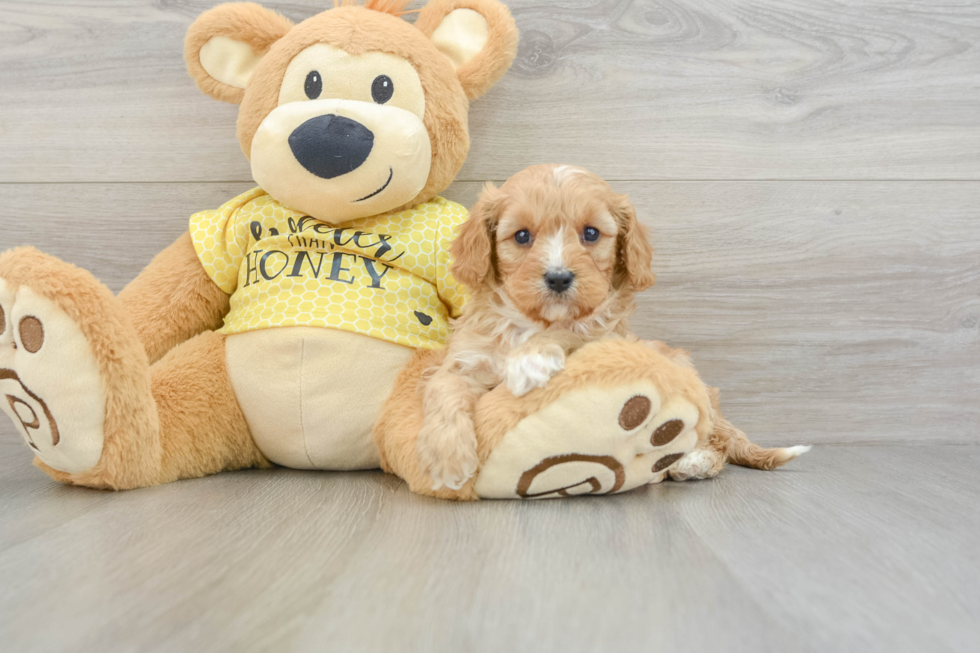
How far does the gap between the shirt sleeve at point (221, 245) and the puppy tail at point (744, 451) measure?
977 millimetres

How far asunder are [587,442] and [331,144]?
2.18 ft

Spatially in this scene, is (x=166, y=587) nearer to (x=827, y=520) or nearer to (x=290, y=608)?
(x=290, y=608)

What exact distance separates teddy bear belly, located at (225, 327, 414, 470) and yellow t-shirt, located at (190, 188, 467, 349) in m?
0.03

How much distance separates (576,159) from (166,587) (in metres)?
1.21

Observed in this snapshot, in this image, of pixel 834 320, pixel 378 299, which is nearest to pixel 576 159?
pixel 378 299

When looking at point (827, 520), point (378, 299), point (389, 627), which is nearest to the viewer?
point (389, 627)

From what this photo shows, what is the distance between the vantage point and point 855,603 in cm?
73

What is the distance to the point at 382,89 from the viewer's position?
1.28 m

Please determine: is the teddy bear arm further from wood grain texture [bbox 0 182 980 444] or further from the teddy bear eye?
the teddy bear eye

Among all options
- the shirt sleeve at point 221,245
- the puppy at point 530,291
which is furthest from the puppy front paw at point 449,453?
the shirt sleeve at point 221,245

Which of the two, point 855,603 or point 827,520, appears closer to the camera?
point 855,603

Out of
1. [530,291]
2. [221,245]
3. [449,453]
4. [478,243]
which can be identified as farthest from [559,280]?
[221,245]

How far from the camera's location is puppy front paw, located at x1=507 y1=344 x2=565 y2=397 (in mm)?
1060

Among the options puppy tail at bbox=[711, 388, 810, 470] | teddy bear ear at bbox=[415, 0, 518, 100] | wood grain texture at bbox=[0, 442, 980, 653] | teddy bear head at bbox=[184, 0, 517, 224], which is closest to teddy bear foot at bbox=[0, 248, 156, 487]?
wood grain texture at bbox=[0, 442, 980, 653]
